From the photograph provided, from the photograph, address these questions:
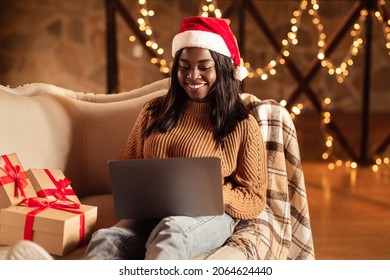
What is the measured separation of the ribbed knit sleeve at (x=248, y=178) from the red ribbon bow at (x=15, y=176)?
50 centimetres

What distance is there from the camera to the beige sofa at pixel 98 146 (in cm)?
146

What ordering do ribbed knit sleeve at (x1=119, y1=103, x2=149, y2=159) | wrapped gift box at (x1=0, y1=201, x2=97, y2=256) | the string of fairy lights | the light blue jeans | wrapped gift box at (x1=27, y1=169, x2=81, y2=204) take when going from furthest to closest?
the string of fairy lights → ribbed knit sleeve at (x1=119, y1=103, x2=149, y2=159) → wrapped gift box at (x1=27, y1=169, x2=81, y2=204) → wrapped gift box at (x1=0, y1=201, x2=97, y2=256) → the light blue jeans

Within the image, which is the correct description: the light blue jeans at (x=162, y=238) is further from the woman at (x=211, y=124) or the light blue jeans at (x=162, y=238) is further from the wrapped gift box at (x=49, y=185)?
the wrapped gift box at (x=49, y=185)

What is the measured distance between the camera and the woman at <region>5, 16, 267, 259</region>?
4.60ft

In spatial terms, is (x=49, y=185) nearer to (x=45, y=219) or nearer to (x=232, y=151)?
(x=45, y=219)

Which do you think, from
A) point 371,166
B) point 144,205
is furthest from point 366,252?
point 371,166

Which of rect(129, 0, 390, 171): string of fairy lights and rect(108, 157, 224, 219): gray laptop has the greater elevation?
rect(129, 0, 390, 171): string of fairy lights

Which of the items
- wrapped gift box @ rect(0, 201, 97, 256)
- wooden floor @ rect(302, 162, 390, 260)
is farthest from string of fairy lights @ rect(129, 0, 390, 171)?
wrapped gift box @ rect(0, 201, 97, 256)

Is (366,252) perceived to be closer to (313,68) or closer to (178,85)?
(178,85)

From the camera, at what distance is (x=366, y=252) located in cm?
212

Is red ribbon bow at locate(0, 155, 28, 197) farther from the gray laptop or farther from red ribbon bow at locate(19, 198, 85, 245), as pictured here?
the gray laptop

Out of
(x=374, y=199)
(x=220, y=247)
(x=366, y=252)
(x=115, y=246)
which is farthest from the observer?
(x=374, y=199)

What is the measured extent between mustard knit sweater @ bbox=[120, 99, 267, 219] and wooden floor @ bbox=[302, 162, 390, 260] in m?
0.77

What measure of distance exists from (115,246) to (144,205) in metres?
0.11
